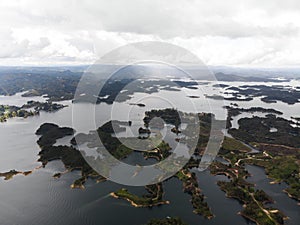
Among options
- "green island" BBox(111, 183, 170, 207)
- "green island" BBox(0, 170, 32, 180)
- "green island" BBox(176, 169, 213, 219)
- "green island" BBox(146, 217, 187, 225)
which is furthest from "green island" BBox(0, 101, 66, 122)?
"green island" BBox(146, 217, 187, 225)

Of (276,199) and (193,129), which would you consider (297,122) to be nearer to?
(193,129)

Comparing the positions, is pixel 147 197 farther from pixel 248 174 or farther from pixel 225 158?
pixel 225 158

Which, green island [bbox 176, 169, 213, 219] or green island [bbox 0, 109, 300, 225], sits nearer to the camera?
green island [bbox 176, 169, 213, 219]

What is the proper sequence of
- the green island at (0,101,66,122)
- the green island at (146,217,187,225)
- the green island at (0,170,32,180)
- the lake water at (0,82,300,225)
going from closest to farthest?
the green island at (146,217,187,225)
the lake water at (0,82,300,225)
the green island at (0,170,32,180)
the green island at (0,101,66,122)

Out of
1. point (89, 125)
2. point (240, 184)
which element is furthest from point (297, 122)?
point (89, 125)

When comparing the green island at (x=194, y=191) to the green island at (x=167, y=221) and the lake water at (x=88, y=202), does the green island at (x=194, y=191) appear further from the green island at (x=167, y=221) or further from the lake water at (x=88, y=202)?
the green island at (x=167, y=221)

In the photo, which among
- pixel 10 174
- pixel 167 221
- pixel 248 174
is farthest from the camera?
pixel 10 174

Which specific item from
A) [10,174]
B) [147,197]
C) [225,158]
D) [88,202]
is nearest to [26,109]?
[10,174]

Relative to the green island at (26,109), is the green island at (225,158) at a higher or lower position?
higher

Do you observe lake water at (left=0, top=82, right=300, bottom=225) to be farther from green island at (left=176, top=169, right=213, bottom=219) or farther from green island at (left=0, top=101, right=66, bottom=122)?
green island at (left=0, top=101, right=66, bottom=122)

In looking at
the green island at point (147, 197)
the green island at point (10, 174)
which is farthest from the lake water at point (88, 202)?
the green island at point (10, 174)

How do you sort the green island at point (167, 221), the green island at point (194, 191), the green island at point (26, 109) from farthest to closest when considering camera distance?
the green island at point (26, 109)
the green island at point (194, 191)
the green island at point (167, 221)

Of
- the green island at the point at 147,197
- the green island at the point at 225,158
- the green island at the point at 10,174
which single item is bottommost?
the green island at the point at 10,174
